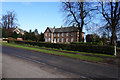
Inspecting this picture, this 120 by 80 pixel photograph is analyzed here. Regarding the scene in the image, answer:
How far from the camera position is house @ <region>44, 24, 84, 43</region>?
155 ft

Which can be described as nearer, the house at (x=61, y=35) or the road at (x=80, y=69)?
the road at (x=80, y=69)

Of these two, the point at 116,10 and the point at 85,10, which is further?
the point at 85,10

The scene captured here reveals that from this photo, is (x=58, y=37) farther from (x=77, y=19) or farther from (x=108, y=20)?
(x=108, y=20)

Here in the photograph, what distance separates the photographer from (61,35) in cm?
5138

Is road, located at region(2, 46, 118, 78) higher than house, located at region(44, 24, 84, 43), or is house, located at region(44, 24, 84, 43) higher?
house, located at region(44, 24, 84, 43)

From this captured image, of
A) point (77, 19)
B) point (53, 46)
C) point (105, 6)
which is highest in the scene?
point (105, 6)

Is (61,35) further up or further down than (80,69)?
further up

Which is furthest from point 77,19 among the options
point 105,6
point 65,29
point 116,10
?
point 65,29

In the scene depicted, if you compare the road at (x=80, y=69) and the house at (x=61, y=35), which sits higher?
the house at (x=61, y=35)

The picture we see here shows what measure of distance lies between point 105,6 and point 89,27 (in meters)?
6.28

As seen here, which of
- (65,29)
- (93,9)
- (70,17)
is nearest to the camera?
(93,9)

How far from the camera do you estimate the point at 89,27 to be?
24.0m

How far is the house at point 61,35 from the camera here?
47281mm

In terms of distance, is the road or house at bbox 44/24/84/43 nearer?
the road
